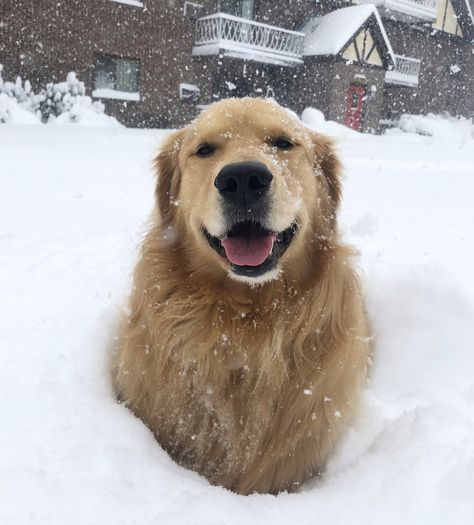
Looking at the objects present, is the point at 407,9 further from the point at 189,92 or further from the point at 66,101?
the point at 66,101

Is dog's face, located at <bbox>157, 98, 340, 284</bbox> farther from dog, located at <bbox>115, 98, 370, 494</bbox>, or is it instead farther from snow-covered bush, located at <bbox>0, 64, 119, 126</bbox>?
snow-covered bush, located at <bbox>0, 64, 119, 126</bbox>

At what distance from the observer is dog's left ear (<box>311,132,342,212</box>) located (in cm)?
286

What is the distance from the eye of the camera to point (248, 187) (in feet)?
6.89

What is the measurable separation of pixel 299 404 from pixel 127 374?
32.9 inches

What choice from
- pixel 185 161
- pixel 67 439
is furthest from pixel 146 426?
pixel 185 161

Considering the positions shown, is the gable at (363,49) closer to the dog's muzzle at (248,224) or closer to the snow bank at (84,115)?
the snow bank at (84,115)

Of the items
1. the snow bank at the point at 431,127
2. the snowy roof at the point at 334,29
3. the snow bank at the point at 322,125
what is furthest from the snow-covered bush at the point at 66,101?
the snow bank at the point at 431,127

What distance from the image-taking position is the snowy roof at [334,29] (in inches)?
792

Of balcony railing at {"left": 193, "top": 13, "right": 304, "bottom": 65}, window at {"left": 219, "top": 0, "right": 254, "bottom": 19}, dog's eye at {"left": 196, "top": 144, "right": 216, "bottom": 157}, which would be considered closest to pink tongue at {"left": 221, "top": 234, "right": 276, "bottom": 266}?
dog's eye at {"left": 196, "top": 144, "right": 216, "bottom": 157}

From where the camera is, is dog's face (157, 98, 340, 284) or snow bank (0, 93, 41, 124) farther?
snow bank (0, 93, 41, 124)

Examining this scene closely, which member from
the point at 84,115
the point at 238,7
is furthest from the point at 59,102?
the point at 238,7

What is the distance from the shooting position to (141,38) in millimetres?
16312

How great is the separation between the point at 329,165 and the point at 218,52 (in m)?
16.1

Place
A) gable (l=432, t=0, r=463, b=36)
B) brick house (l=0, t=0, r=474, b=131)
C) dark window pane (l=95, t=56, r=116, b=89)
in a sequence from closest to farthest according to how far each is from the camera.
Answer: brick house (l=0, t=0, r=474, b=131) < dark window pane (l=95, t=56, r=116, b=89) < gable (l=432, t=0, r=463, b=36)
